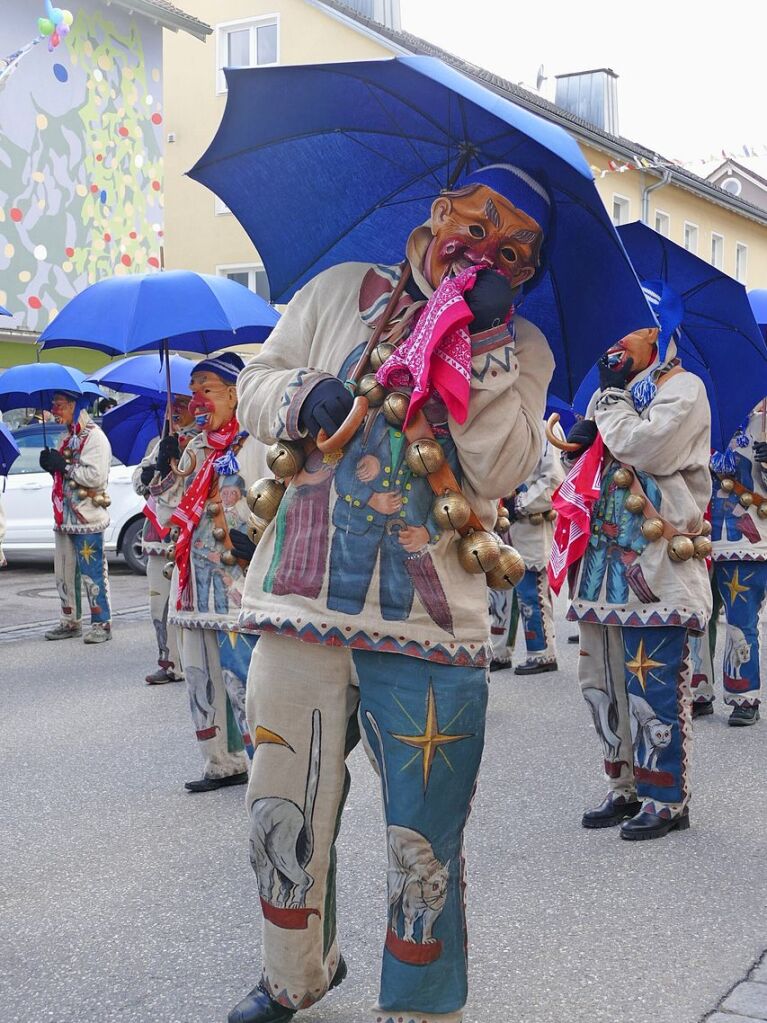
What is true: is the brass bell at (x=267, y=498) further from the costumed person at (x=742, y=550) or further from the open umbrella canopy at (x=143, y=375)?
the open umbrella canopy at (x=143, y=375)

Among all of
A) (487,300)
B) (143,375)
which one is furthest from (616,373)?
(143,375)

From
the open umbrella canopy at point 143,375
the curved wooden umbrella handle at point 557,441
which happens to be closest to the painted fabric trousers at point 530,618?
the open umbrella canopy at point 143,375

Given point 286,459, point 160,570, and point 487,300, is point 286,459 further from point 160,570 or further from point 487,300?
point 160,570

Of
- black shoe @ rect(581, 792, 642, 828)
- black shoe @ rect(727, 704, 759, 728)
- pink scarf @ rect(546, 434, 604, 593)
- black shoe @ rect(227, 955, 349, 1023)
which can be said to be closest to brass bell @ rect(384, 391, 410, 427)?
black shoe @ rect(227, 955, 349, 1023)

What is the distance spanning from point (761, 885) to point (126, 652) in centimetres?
640

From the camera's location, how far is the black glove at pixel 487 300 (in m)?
2.84

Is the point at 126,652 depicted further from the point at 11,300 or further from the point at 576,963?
the point at 11,300

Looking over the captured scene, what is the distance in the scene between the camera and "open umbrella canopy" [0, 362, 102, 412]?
32.9 ft

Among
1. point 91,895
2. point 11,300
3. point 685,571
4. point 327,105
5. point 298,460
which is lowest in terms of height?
point 91,895

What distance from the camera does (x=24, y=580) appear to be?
1476 centimetres

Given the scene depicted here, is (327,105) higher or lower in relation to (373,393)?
higher

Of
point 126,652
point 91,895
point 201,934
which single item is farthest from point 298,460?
point 126,652

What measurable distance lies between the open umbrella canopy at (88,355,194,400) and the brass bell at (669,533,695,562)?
3.76 m

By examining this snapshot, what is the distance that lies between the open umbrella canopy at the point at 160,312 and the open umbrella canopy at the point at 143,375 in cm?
127
